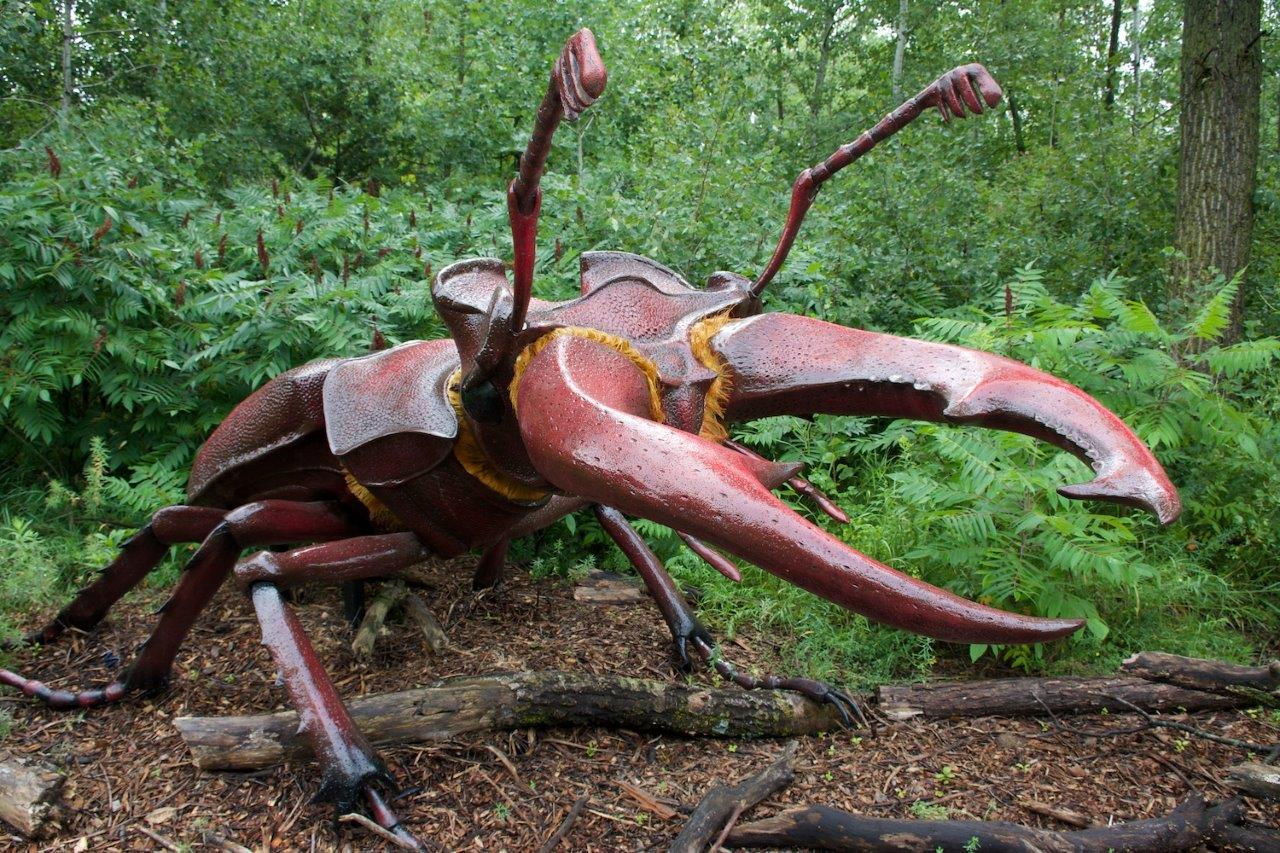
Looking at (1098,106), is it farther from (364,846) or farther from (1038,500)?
(364,846)

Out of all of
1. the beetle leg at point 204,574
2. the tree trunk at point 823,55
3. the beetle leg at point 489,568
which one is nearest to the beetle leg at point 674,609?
the beetle leg at point 489,568

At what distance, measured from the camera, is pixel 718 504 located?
1.34m

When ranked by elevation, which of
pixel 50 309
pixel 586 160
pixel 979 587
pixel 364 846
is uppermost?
pixel 586 160

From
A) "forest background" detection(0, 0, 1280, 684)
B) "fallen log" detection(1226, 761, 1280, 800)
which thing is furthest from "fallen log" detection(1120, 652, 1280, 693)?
"fallen log" detection(1226, 761, 1280, 800)

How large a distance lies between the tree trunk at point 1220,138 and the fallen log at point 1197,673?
3.05 metres

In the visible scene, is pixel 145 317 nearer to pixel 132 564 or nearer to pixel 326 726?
pixel 132 564

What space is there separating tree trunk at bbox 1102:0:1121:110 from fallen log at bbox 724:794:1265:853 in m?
10.3

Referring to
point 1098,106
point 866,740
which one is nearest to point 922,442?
point 866,740

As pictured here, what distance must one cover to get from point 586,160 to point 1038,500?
5054mm

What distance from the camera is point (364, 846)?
217 centimetres

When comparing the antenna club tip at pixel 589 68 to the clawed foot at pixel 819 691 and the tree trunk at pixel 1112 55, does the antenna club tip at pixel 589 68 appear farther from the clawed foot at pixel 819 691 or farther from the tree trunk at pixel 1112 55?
the tree trunk at pixel 1112 55

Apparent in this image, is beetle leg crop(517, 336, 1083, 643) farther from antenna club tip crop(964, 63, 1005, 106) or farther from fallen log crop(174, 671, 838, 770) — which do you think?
fallen log crop(174, 671, 838, 770)

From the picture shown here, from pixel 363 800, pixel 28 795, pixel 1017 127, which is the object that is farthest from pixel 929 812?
pixel 1017 127

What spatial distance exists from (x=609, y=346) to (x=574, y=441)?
0.42 metres
